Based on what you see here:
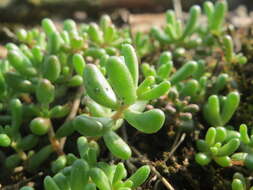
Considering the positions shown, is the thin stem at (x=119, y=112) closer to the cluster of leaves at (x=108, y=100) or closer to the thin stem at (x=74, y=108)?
the cluster of leaves at (x=108, y=100)

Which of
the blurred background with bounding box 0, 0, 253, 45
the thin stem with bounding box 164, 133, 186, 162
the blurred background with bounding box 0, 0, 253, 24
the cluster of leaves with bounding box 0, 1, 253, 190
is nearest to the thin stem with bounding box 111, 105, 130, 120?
the cluster of leaves with bounding box 0, 1, 253, 190

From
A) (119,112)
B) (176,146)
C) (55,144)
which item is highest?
(119,112)

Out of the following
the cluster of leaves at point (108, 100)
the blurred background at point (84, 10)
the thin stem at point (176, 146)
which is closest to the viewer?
the cluster of leaves at point (108, 100)

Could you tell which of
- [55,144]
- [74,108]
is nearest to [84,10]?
[74,108]

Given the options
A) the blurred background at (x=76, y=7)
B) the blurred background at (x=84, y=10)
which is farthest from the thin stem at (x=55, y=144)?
the blurred background at (x=76, y=7)

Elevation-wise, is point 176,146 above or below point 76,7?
below

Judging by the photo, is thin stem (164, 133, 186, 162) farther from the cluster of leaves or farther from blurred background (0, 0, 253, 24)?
blurred background (0, 0, 253, 24)

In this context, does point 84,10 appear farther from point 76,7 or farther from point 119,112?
point 119,112

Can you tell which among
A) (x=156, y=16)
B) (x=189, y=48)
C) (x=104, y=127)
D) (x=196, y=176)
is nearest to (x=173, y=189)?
(x=196, y=176)

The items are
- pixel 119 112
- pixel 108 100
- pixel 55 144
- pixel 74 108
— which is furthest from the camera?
pixel 74 108

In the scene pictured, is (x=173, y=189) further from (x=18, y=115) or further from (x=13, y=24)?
(x=13, y=24)
